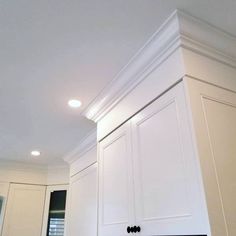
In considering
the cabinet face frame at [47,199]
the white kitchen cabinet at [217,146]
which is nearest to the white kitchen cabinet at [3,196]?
the cabinet face frame at [47,199]

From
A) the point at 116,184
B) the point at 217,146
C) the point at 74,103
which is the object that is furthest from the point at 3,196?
the point at 217,146

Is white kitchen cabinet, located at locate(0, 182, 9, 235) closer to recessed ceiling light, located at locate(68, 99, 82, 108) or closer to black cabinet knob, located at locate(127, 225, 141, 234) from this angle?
recessed ceiling light, located at locate(68, 99, 82, 108)

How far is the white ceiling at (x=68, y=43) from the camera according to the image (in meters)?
1.39

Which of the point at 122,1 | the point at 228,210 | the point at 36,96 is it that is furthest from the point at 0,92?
the point at 228,210

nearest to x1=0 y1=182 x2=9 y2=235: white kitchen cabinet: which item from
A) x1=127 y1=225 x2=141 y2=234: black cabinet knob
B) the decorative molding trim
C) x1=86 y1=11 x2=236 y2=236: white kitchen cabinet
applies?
the decorative molding trim

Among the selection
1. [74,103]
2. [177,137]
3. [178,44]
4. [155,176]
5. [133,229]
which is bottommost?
[133,229]

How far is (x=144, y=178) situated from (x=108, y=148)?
24.3 inches

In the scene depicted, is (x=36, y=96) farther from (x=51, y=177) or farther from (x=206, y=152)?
(x=51, y=177)

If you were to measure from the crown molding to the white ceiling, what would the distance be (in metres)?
0.04

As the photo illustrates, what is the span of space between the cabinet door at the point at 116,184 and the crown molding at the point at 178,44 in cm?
42

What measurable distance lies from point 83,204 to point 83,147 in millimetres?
710

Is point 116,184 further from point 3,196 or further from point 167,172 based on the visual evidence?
point 3,196

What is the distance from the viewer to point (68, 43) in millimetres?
1635

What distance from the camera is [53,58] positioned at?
→ 1761mm
